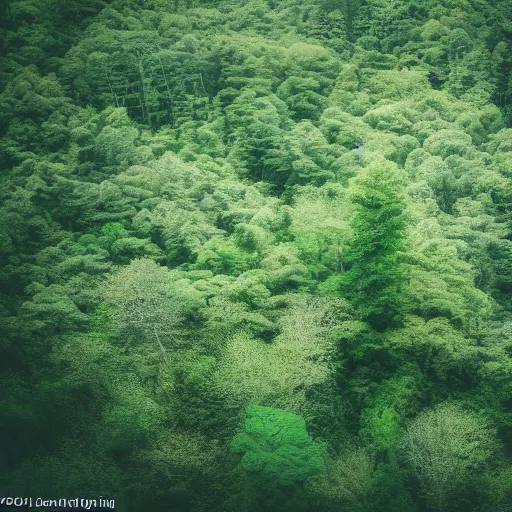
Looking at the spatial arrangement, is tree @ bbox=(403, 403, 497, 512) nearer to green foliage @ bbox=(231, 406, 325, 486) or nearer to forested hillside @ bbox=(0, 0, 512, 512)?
forested hillside @ bbox=(0, 0, 512, 512)

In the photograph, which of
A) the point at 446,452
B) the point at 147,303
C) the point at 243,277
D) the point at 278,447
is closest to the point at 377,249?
the point at 243,277

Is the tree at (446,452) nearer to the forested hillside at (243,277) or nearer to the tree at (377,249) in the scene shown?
the forested hillside at (243,277)

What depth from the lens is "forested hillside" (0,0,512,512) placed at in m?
22.8

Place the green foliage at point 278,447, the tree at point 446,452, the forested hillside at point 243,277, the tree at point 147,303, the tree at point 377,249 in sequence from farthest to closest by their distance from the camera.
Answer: the tree at point 377,249 < the tree at point 147,303 < the forested hillside at point 243,277 < the tree at point 446,452 < the green foliage at point 278,447

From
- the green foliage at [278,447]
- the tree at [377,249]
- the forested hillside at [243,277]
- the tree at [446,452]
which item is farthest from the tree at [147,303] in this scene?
the tree at [446,452]

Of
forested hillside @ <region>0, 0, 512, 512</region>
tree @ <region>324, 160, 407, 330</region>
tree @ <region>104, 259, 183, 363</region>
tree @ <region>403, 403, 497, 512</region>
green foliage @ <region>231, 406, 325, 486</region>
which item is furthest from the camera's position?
tree @ <region>324, 160, 407, 330</region>

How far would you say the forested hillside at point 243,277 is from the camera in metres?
22.8

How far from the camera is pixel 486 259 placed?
27984mm

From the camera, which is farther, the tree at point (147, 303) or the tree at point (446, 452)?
the tree at point (147, 303)

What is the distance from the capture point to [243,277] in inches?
1030

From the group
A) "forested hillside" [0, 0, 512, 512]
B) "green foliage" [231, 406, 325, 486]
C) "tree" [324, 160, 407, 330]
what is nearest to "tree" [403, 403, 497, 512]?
"forested hillside" [0, 0, 512, 512]

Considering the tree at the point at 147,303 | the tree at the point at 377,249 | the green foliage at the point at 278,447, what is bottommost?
the green foliage at the point at 278,447

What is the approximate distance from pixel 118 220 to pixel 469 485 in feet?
58.3

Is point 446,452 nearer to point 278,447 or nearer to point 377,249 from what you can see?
point 278,447
